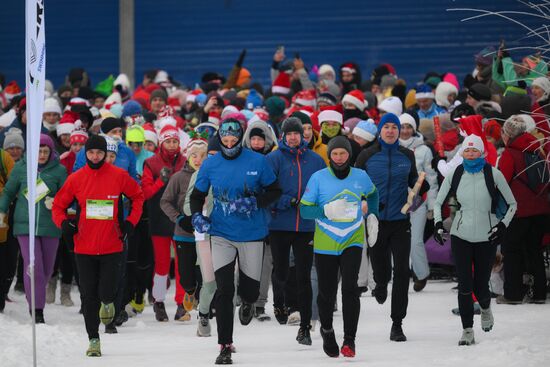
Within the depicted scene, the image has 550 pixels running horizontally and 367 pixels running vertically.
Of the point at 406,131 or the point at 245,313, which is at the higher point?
the point at 406,131

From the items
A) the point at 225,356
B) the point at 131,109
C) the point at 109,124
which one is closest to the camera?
the point at 225,356

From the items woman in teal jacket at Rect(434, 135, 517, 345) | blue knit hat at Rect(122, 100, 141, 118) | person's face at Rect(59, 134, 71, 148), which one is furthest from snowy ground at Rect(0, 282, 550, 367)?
blue knit hat at Rect(122, 100, 141, 118)

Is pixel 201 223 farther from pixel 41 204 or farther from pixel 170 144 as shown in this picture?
pixel 41 204

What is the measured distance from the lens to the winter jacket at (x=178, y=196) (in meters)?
14.1

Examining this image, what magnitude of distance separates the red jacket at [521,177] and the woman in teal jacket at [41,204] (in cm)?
498

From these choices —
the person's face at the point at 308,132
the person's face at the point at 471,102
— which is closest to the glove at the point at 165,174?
the person's face at the point at 308,132

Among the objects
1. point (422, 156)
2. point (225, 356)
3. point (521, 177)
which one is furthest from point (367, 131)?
point (225, 356)

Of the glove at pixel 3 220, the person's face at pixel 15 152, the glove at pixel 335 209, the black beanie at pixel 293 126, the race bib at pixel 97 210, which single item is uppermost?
the black beanie at pixel 293 126

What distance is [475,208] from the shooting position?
40.2 ft

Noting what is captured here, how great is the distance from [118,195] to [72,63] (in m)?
19.1

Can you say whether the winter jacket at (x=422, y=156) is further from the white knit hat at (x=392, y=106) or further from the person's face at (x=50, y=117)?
the person's face at (x=50, y=117)

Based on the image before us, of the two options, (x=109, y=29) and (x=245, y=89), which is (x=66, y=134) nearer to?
(x=245, y=89)

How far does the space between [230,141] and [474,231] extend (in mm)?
2448

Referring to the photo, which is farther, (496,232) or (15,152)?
(15,152)
